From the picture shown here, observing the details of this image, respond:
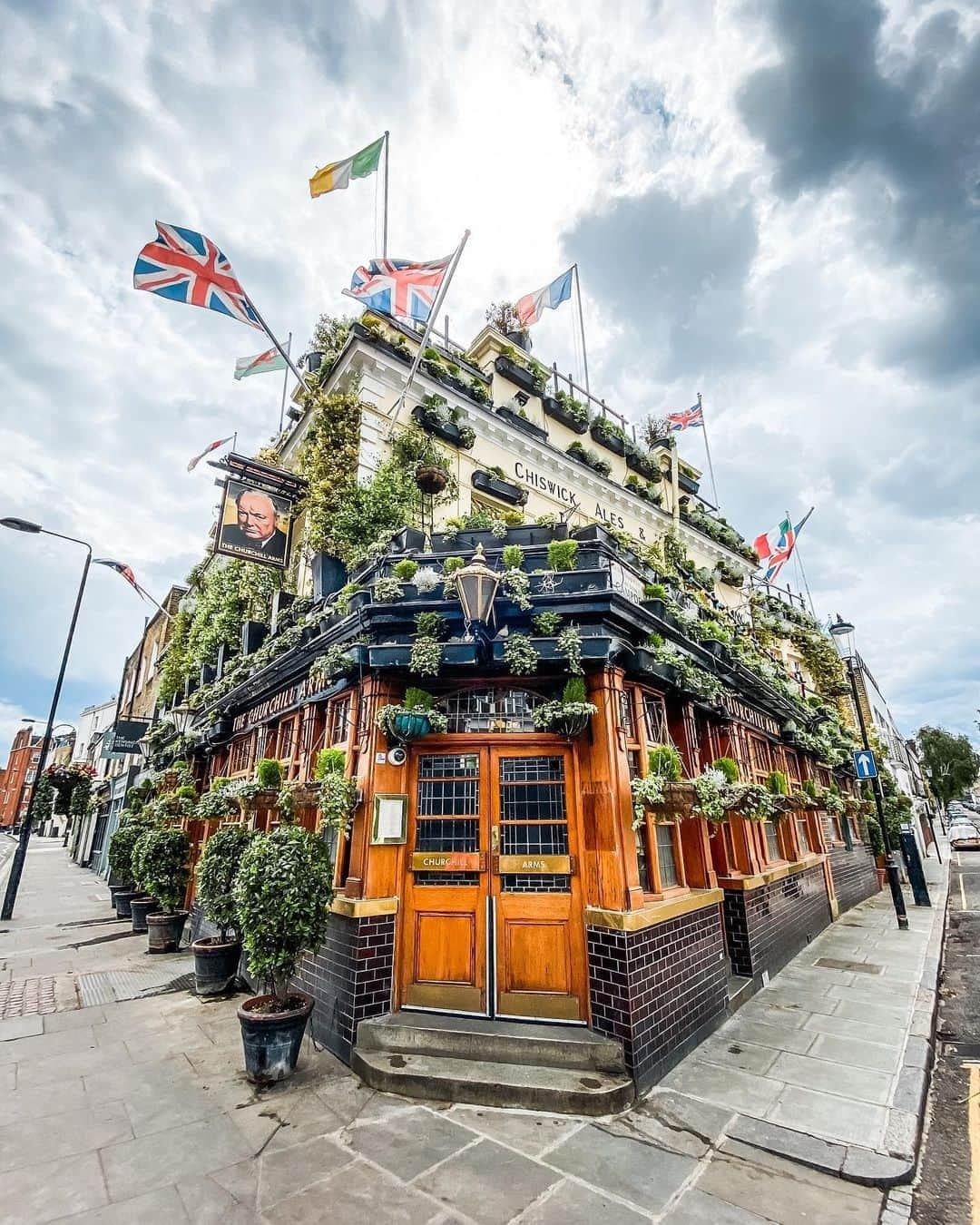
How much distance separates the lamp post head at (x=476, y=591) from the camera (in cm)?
578

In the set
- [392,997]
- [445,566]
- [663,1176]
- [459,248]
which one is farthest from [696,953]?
[459,248]

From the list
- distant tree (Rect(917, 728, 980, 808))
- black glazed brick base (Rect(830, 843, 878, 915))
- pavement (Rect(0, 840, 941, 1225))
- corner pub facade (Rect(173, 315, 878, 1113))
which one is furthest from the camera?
distant tree (Rect(917, 728, 980, 808))

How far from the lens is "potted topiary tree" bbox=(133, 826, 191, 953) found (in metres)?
10.8

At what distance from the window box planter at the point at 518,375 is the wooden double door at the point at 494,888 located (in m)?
12.0

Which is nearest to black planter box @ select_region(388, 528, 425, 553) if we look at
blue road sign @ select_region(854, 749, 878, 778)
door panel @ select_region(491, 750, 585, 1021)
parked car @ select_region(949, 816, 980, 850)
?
door panel @ select_region(491, 750, 585, 1021)

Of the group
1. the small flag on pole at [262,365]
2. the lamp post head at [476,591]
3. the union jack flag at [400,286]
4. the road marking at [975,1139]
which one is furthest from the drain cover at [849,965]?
the small flag on pole at [262,365]

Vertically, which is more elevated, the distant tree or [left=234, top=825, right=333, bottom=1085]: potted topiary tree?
the distant tree

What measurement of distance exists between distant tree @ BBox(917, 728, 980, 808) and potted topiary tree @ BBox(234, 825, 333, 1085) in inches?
2498

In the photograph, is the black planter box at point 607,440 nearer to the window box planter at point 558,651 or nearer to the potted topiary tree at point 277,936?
the window box planter at point 558,651

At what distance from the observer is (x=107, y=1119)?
4.50 m

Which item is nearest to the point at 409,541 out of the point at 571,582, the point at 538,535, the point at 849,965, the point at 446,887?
the point at 538,535

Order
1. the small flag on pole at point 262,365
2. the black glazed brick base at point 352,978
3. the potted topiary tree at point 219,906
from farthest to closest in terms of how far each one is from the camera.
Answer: the small flag on pole at point 262,365, the potted topiary tree at point 219,906, the black glazed brick base at point 352,978

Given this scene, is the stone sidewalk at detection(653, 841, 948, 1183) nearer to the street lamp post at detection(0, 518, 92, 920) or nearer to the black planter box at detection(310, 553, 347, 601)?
the black planter box at detection(310, 553, 347, 601)

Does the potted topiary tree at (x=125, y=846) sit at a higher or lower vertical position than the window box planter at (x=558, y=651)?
lower
